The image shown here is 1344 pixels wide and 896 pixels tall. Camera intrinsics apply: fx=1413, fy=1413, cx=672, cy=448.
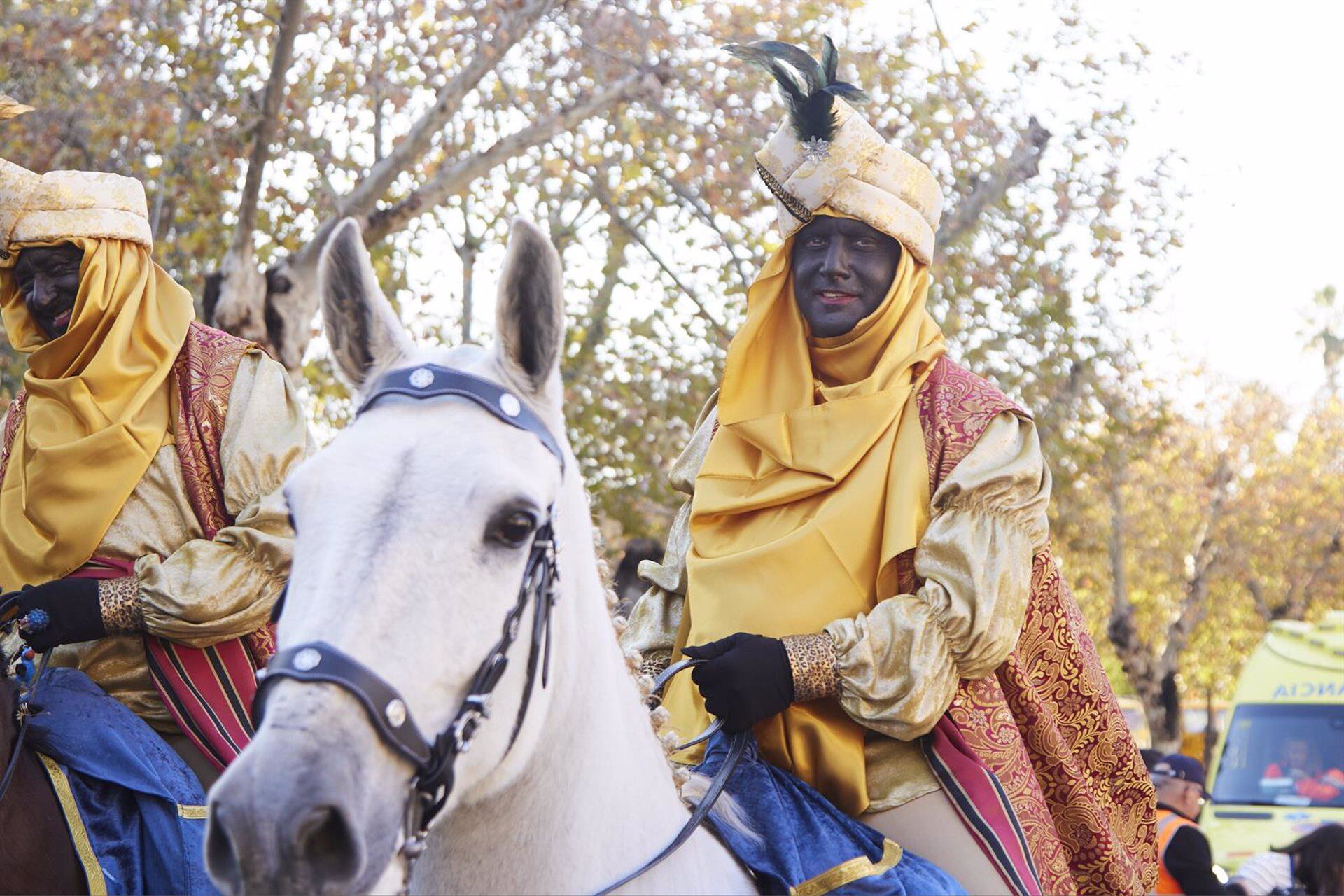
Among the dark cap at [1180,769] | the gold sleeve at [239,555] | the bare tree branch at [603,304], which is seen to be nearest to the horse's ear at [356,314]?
the gold sleeve at [239,555]

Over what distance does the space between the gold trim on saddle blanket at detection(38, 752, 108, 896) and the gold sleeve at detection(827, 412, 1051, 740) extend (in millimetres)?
2012

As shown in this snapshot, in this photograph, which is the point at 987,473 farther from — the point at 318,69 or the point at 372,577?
the point at 318,69

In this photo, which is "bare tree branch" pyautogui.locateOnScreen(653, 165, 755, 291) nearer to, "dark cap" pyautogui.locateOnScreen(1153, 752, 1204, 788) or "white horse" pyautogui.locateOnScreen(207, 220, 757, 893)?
"dark cap" pyautogui.locateOnScreen(1153, 752, 1204, 788)

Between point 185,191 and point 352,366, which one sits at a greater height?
point 185,191

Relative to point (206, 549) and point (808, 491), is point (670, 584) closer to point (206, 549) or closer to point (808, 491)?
point (808, 491)

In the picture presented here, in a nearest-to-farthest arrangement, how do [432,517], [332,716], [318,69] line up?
[332,716]
[432,517]
[318,69]

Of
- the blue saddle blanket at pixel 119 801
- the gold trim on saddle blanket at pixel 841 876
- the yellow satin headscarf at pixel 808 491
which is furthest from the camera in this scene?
the blue saddle blanket at pixel 119 801

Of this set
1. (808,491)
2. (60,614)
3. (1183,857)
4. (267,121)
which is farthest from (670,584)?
(267,121)

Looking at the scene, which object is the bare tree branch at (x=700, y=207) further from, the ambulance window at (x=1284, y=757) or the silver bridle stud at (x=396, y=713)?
the silver bridle stud at (x=396, y=713)

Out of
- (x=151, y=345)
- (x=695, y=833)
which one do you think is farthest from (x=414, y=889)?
(x=151, y=345)

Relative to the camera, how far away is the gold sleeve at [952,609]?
3211 millimetres

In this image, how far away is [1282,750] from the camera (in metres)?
10.3

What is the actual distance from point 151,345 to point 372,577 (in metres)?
2.88

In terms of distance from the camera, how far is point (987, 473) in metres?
3.43
